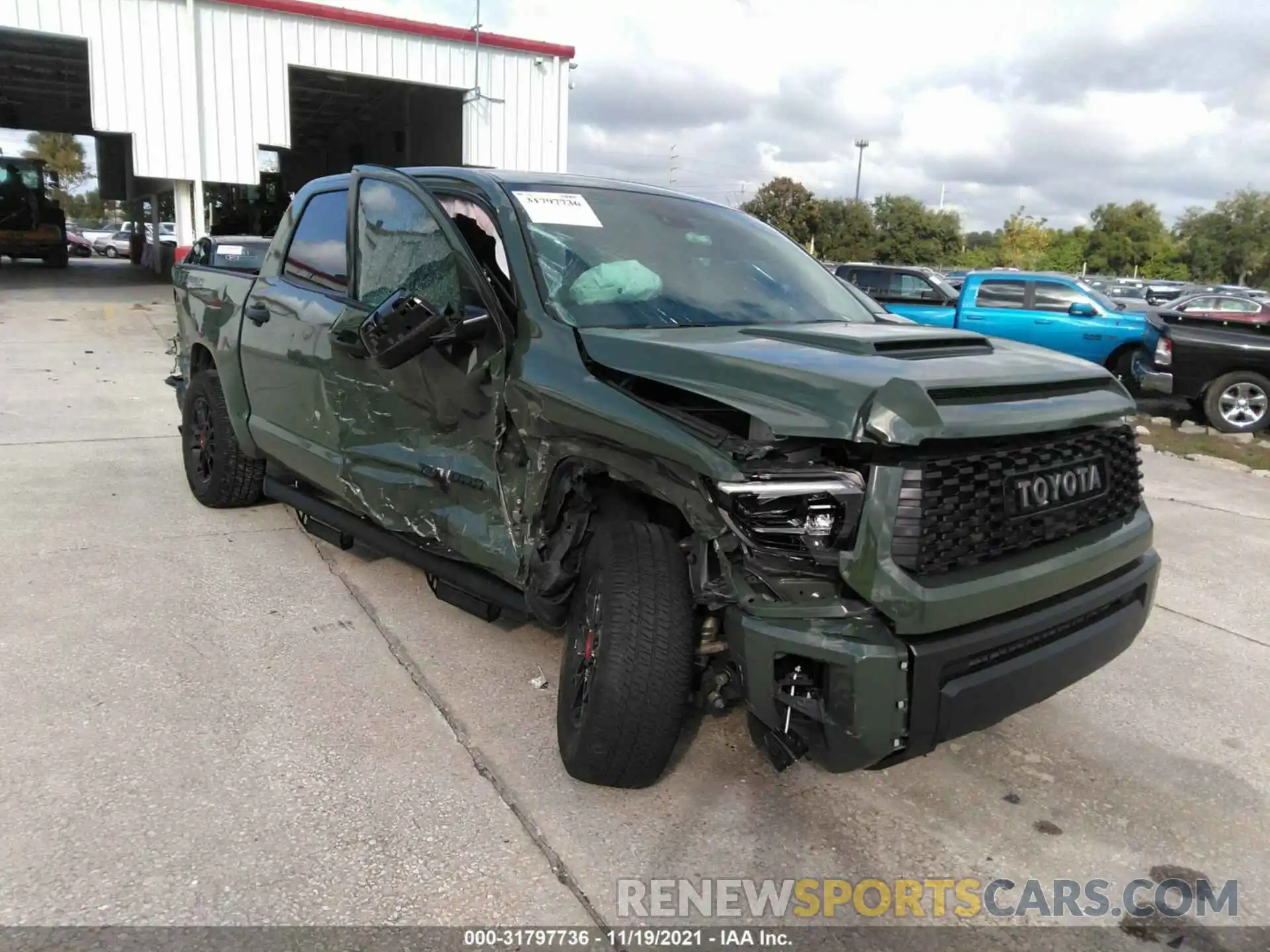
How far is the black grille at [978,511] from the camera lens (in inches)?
94.5

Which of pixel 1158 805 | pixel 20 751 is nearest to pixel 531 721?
pixel 20 751

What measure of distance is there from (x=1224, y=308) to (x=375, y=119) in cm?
2349

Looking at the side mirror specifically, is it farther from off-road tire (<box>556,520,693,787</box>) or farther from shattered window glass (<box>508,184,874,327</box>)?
off-road tire (<box>556,520,693,787</box>)


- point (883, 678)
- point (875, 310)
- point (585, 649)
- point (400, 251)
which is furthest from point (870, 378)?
point (400, 251)

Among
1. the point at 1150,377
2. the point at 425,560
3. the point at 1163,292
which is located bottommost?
the point at 425,560

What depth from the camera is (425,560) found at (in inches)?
152

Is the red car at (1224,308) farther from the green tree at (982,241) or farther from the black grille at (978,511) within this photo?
the green tree at (982,241)

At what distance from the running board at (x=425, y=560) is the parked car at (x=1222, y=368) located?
10109 millimetres

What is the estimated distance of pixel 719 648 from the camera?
2.83 m

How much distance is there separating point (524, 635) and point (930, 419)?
239 cm

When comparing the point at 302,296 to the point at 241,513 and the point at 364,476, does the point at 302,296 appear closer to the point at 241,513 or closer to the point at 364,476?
the point at 364,476

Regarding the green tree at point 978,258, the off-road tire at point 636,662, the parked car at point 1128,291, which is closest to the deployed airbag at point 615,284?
the off-road tire at point 636,662

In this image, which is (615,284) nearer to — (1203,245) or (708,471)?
(708,471)

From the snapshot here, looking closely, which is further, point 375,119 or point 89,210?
point 89,210
